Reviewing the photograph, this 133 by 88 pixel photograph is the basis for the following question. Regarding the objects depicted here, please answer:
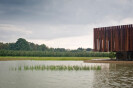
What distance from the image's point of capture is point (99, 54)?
69.9m

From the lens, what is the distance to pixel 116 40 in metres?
43.8

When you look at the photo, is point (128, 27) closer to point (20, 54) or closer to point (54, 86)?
point (54, 86)

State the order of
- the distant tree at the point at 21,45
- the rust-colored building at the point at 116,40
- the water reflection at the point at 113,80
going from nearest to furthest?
the water reflection at the point at 113,80 → the rust-colored building at the point at 116,40 → the distant tree at the point at 21,45

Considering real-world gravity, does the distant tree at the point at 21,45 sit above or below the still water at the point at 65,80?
above

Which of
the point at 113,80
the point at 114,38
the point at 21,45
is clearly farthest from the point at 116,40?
the point at 21,45

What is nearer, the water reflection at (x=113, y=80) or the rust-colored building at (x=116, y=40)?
the water reflection at (x=113, y=80)

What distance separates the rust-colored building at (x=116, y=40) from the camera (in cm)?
4228

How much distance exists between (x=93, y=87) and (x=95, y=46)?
34.3m

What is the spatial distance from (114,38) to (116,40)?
67 centimetres

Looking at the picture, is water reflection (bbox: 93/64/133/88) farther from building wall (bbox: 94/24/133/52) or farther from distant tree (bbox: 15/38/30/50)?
distant tree (bbox: 15/38/30/50)

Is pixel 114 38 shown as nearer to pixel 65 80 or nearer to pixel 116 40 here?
pixel 116 40

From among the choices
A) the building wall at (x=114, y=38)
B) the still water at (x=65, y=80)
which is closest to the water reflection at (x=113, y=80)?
the still water at (x=65, y=80)

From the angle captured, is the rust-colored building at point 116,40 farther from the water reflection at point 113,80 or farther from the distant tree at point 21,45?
the distant tree at point 21,45

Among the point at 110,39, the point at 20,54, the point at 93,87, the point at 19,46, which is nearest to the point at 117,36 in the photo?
the point at 110,39
